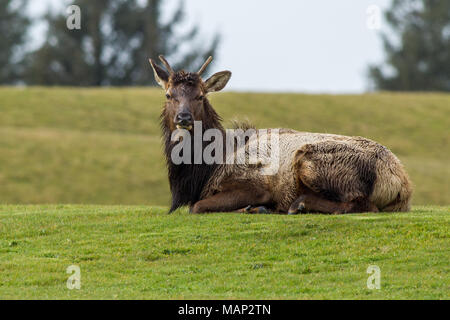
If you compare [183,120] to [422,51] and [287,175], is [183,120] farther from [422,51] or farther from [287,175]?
[422,51]

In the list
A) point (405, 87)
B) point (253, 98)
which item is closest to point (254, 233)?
point (253, 98)

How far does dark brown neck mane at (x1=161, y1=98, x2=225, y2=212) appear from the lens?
15.4m

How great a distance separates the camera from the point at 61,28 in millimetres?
74875

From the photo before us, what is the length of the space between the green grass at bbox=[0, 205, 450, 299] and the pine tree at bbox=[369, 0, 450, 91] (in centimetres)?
7160

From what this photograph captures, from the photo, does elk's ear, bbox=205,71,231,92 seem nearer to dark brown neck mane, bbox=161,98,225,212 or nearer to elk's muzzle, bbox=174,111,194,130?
dark brown neck mane, bbox=161,98,225,212

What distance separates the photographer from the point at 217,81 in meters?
16.0

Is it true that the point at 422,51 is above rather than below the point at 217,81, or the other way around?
above

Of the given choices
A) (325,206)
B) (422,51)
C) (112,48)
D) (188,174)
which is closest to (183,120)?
(188,174)

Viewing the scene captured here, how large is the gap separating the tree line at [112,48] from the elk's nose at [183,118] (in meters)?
59.1

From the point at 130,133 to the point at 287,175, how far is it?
35196 millimetres

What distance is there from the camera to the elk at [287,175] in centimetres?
1430

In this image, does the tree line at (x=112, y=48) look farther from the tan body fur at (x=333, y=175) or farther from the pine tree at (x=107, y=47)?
the tan body fur at (x=333, y=175)

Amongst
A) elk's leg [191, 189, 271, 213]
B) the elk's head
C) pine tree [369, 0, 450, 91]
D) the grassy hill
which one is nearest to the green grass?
elk's leg [191, 189, 271, 213]
